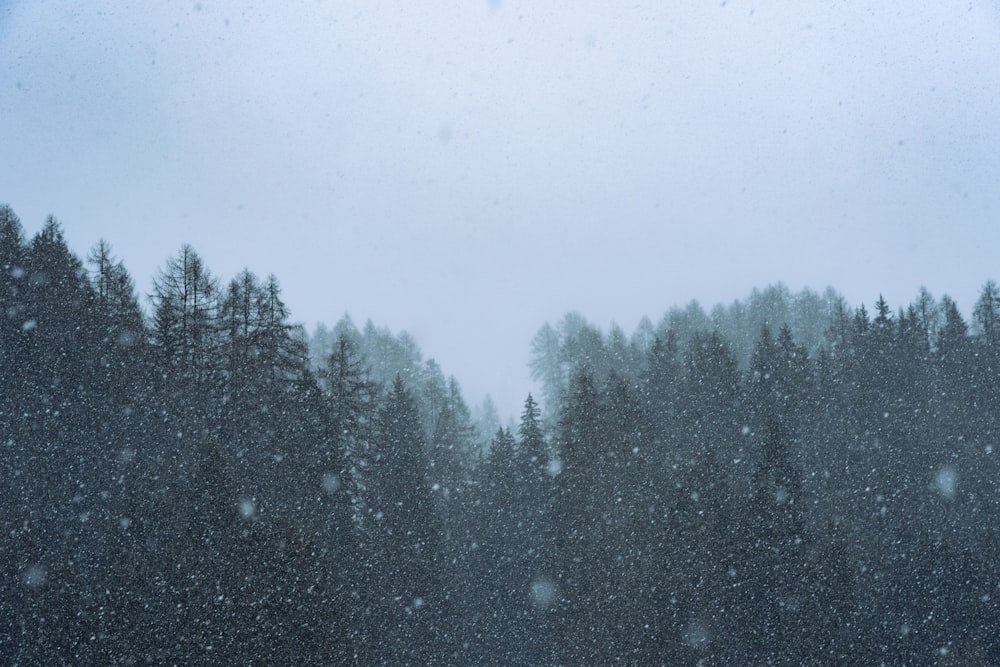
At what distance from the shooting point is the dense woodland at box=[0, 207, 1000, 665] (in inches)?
615

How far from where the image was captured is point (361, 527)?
2500cm

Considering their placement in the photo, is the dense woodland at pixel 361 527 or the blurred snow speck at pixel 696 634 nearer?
the dense woodland at pixel 361 527

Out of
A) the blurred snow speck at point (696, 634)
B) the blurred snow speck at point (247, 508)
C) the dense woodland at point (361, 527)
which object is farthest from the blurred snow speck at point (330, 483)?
the blurred snow speck at point (696, 634)

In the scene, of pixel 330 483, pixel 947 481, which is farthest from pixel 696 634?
pixel 947 481

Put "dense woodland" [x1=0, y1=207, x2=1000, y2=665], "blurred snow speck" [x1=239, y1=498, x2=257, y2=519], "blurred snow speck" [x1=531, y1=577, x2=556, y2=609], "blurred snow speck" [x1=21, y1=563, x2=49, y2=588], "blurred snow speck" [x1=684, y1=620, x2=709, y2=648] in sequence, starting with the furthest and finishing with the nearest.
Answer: "blurred snow speck" [x1=531, y1=577, x2=556, y2=609] → "blurred snow speck" [x1=684, y1=620, x2=709, y2=648] → "blurred snow speck" [x1=239, y1=498, x2=257, y2=519] → "dense woodland" [x1=0, y1=207, x2=1000, y2=665] → "blurred snow speck" [x1=21, y1=563, x2=49, y2=588]

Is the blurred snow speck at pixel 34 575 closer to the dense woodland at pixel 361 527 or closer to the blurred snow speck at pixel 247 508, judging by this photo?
the dense woodland at pixel 361 527

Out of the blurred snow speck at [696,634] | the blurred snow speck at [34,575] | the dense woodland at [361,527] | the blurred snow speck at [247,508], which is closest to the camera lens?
the blurred snow speck at [34,575]

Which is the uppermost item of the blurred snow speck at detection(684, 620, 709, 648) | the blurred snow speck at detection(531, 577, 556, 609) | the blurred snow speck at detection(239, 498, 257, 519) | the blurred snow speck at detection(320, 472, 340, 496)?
the blurred snow speck at detection(320, 472, 340, 496)

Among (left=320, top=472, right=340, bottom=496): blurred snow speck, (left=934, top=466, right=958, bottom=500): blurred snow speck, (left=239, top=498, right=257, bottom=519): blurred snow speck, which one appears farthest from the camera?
(left=934, top=466, right=958, bottom=500): blurred snow speck

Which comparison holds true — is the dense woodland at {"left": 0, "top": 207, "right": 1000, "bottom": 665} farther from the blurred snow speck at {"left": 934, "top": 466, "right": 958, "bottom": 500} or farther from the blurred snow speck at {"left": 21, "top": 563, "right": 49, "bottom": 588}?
the blurred snow speck at {"left": 934, "top": 466, "right": 958, "bottom": 500}

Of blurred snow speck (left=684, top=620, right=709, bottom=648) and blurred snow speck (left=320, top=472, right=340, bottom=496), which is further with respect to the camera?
blurred snow speck (left=320, top=472, right=340, bottom=496)

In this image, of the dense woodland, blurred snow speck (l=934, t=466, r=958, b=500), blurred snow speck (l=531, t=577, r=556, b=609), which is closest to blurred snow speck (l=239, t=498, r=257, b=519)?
the dense woodland

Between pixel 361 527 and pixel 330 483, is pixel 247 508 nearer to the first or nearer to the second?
pixel 330 483

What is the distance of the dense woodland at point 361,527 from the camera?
15609 mm
